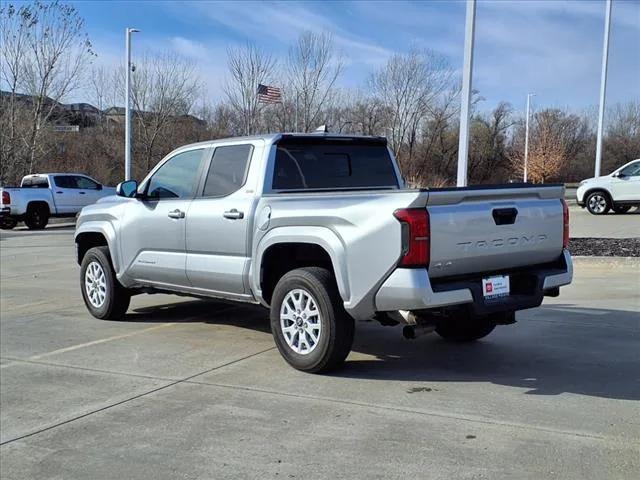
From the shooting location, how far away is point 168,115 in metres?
41.8

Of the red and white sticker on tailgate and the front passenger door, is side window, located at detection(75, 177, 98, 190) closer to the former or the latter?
the front passenger door

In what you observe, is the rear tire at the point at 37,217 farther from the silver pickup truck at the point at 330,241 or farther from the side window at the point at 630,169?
the side window at the point at 630,169

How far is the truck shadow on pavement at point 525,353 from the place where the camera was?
17.5 ft

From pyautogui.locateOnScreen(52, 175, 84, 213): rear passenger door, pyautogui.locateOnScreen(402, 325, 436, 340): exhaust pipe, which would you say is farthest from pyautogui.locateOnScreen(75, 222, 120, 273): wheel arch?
pyautogui.locateOnScreen(52, 175, 84, 213): rear passenger door

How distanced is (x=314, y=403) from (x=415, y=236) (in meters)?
1.40

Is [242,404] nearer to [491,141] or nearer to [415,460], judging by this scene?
[415,460]

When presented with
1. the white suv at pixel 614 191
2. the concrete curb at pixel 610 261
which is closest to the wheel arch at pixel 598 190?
the white suv at pixel 614 191

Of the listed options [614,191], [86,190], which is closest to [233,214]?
[614,191]

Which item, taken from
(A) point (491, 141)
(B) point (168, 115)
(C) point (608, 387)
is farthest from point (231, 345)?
(A) point (491, 141)

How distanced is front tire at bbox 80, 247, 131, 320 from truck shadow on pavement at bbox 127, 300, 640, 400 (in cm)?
31

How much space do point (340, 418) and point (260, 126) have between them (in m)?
35.7

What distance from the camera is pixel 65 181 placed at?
24.9 metres

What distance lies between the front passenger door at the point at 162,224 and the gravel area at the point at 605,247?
8.09 meters

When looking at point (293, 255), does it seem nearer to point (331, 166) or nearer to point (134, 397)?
point (331, 166)
